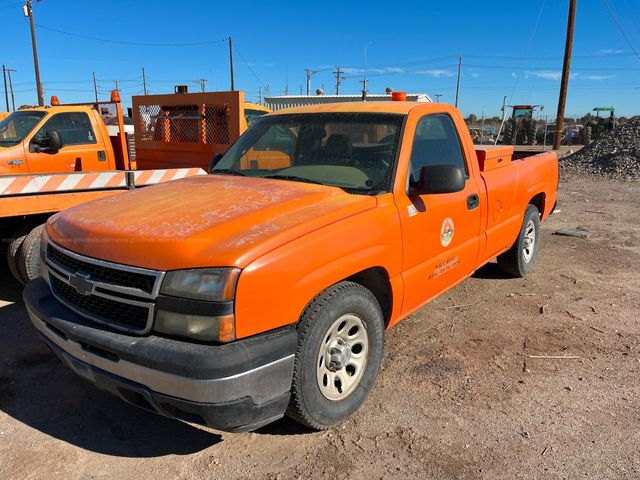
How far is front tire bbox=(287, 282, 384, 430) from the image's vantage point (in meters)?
2.61

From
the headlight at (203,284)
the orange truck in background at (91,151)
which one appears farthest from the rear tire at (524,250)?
the headlight at (203,284)

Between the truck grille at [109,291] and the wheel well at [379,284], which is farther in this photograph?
the wheel well at [379,284]

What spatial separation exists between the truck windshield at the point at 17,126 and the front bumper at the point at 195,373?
546 centimetres

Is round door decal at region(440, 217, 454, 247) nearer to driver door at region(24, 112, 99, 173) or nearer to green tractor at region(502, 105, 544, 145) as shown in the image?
driver door at region(24, 112, 99, 173)

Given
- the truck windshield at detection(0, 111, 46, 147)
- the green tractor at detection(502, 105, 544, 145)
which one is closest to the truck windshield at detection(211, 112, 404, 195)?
the truck windshield at detection(0, 111, 46, 147)

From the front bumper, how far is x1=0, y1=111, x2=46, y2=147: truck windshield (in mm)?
5463

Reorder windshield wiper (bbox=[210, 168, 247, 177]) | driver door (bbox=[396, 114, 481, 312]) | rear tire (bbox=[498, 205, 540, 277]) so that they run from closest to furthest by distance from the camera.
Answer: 1. driver door (bbox=[396, 114, 481, 312])
2. windshield wiper (bbox=[210, 168, 247, 177])
3. rear tire (bbox=[498, 205, 540, 277])

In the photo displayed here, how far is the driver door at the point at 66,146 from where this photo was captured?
22.3 feet

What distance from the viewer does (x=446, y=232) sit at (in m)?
3.74

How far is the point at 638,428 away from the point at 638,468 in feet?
1.35

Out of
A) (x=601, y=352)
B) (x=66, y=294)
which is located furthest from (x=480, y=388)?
(x=66, y=294)

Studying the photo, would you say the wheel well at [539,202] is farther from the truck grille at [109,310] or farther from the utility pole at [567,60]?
the utility pole at [567,60]

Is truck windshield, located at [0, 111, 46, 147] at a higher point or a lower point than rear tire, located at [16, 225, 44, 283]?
higher

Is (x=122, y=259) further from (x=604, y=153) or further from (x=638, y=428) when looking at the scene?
(x=604, y=153)
